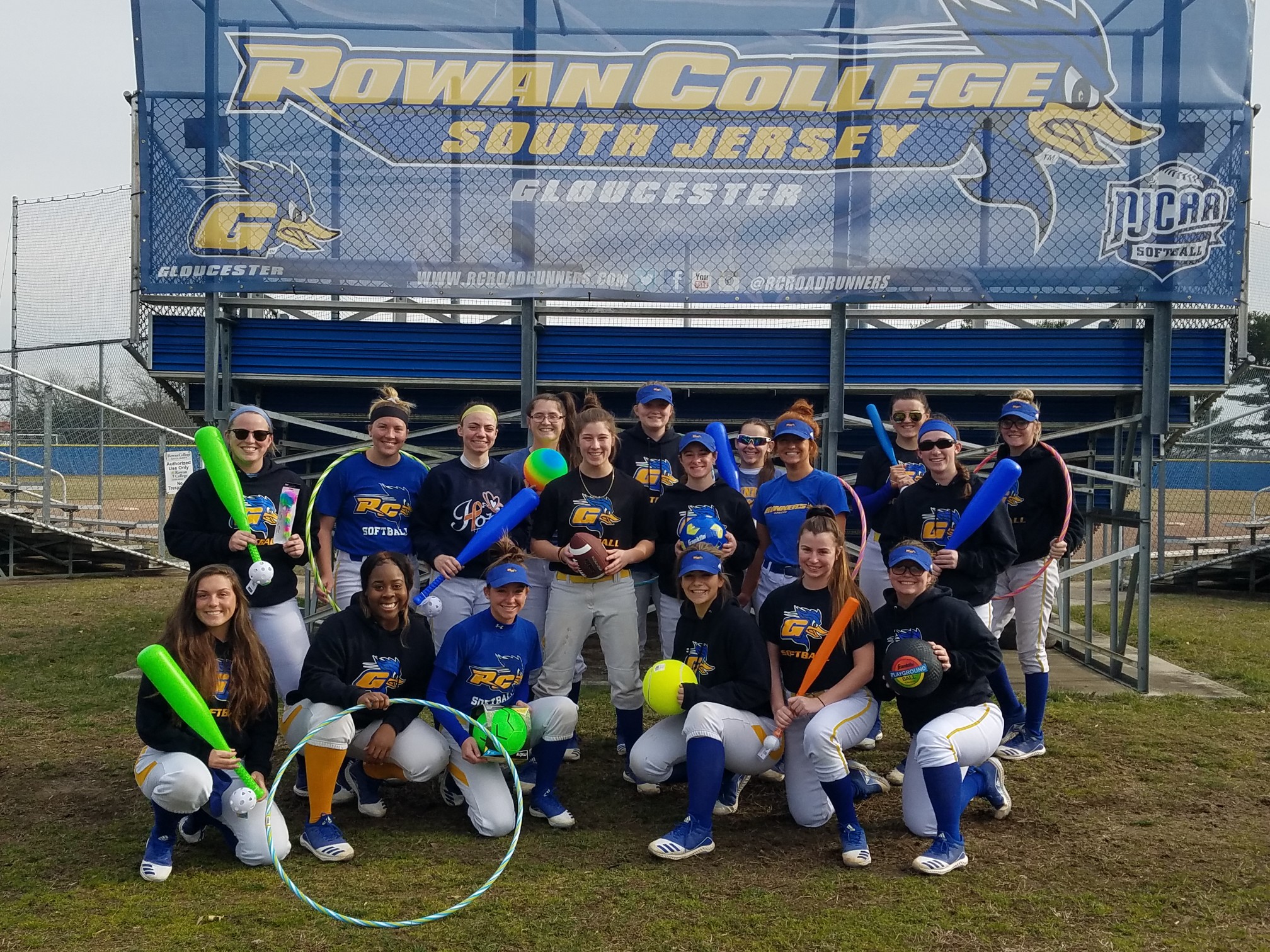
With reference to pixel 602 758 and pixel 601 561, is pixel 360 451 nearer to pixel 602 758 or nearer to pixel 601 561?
pixel 601 561

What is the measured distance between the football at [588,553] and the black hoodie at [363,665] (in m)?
0.79

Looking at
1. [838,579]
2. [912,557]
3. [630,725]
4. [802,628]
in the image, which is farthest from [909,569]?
[630,725]

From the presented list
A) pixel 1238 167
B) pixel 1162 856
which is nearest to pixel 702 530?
pixel 1162 856

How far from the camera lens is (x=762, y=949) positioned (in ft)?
11.5

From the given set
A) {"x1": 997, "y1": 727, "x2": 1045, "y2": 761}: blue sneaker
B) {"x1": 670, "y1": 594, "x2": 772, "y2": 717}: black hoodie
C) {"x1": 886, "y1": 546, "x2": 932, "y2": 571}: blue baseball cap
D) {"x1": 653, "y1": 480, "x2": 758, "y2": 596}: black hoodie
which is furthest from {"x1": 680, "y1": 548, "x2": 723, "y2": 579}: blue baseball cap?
{"x1": 997, "y1": 727, "x2": 1045, "y2": 761}: blue sneaker

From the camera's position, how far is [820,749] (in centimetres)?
438

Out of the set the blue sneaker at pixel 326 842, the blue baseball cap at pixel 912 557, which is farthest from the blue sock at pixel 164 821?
the blue baseball cap at pixel 912 557

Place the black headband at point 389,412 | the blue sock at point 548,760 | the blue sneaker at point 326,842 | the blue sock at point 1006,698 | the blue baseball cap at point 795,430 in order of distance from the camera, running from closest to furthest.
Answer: the blue sneaker at point 326,842 < the blue sock at point 548,760 < the black headband at point 389,412 < the blue baseball cap at point 795,430 < the blue sock at point 1006,698

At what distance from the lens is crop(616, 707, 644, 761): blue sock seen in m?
5.36

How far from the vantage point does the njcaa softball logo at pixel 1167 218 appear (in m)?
6.94

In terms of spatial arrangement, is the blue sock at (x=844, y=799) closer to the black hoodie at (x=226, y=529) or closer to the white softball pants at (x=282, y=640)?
the white softball pants at (x=282, y=640)

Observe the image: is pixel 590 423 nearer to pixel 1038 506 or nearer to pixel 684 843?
pixel 684 843

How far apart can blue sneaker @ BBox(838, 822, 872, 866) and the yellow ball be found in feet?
2.77

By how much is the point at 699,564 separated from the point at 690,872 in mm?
1294
